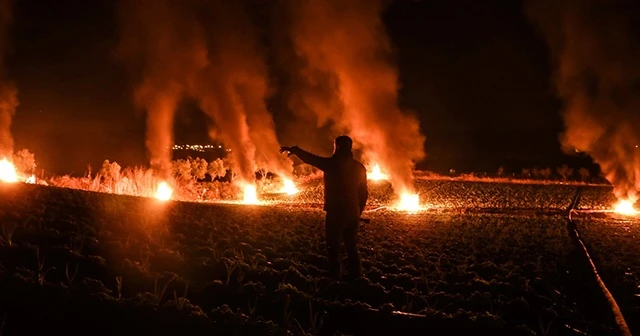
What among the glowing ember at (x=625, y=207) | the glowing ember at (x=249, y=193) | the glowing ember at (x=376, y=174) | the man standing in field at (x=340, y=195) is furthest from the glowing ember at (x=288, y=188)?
→ the man standing in field at (x=340, y=195)

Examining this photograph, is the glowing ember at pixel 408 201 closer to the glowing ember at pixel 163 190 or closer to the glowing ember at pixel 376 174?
the glowing ember at pixel 376 174

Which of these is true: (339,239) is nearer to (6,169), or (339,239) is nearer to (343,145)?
(343,145)

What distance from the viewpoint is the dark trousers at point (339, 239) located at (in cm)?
771

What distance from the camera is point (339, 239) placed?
7.74m

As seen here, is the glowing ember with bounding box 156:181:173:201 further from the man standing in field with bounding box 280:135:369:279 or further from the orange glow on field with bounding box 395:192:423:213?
the man standing in field with bounding box 280:135:369:279

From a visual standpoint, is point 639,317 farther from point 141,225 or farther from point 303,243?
point 141,225

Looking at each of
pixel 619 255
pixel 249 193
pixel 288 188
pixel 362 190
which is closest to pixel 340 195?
pixel 362 190

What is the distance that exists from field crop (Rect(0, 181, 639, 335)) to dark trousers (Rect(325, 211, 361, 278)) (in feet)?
0.89

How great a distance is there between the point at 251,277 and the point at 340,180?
161 centimetres

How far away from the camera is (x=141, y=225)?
10.6 meters

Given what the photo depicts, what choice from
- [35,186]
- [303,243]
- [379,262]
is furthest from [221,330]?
[35,186]

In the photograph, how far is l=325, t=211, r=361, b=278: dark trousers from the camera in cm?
771

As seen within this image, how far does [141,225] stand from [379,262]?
4.16m

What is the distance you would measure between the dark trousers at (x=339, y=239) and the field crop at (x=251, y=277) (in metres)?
0.27
